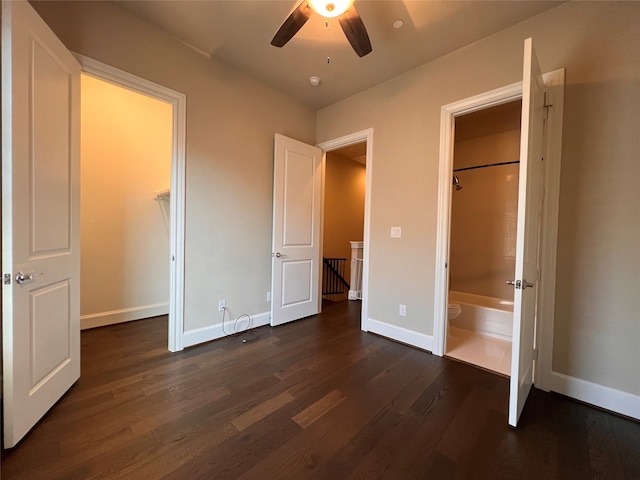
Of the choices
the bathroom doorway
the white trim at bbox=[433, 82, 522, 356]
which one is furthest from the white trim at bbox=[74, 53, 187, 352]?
the bathroom doorway

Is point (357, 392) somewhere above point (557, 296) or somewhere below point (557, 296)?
below

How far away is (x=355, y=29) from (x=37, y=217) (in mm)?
2216

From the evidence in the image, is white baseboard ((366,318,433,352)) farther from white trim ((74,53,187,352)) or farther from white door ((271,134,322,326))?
white trim ((74,53,187,352))

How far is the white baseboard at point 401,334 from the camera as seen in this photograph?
8.43 ft

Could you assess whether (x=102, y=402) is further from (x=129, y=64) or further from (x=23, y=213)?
(x=129, y=64)

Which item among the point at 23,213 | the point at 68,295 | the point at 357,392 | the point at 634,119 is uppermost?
the point at 634,119

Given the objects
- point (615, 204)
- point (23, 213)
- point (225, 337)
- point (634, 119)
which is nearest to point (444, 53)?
point (634, 119)

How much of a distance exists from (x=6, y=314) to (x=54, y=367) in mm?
552

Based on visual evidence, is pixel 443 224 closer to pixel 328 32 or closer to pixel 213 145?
pixel 328 32

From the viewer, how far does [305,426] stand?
5.00ft

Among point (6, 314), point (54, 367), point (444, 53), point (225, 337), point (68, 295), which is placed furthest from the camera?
point (225, 337)

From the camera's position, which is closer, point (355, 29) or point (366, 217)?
point (355, 29)

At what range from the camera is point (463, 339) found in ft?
9.45

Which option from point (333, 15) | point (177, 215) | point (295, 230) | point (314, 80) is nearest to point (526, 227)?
point (333, 15)
